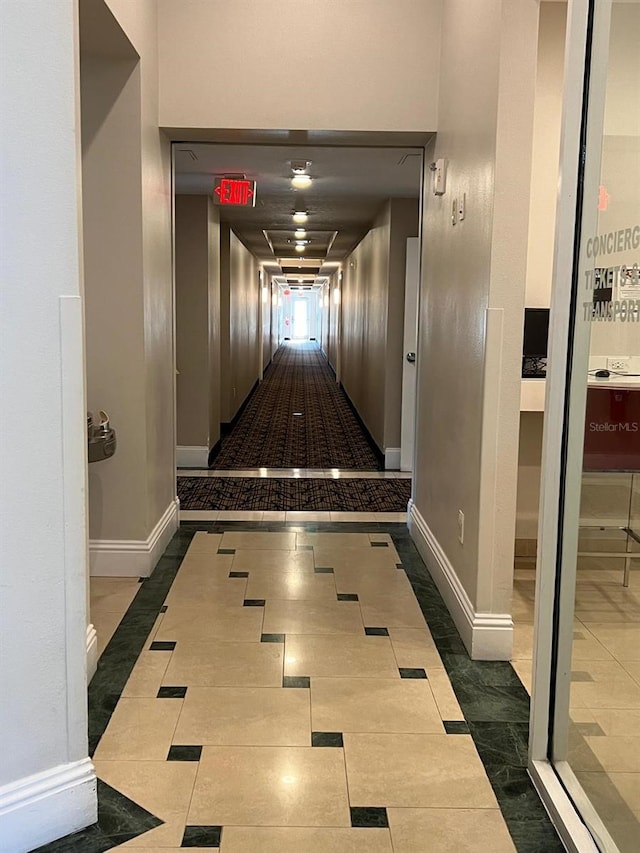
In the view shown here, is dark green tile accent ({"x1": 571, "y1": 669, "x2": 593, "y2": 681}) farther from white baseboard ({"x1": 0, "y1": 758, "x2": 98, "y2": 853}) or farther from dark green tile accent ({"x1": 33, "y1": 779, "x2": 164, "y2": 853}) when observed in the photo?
white baseboard ({"x1": 0, "y1": 758, "x2": 98, "y2": 853})

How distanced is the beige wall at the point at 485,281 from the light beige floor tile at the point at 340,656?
46cm

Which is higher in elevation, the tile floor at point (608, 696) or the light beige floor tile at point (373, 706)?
the tile floor at point (608, 696)

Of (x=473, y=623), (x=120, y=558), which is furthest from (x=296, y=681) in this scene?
(x=120, y=558)

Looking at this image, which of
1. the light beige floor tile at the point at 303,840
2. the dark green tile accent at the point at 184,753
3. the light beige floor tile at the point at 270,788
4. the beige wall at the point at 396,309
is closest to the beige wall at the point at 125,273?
the dark green tile accent at the point at 184,753

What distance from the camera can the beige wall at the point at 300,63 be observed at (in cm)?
439

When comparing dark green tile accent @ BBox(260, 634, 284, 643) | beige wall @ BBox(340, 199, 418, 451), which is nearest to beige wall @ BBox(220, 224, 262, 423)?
beige wall @ BBox(340, 199, 418, 451)

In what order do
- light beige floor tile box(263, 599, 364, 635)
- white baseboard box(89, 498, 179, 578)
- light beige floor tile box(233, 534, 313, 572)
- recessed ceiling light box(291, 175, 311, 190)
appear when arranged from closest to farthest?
1. light beige floor tile box(263, 599, 364, 635)
2. white baseboard box(89, 498, 179, 578)
3. light beige floor tile box(233, 534, 313, 572)
4. recessed ceiling light box(291, 175, 311, 190)

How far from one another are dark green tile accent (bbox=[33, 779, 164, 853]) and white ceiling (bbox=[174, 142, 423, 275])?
3.79 m

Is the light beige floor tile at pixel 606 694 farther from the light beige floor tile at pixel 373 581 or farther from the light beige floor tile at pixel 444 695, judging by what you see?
the light beige floor tile at pixel 373 581

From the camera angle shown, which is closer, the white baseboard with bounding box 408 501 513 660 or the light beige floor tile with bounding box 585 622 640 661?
the light beige floor tile with bounding box 585 622 640 661

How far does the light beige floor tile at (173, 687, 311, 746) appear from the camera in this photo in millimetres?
2689

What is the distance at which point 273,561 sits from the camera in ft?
15.2

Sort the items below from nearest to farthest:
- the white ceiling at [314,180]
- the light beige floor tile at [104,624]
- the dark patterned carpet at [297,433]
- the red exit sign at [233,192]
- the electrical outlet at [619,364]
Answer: the electrical outlet at [619,364] < the light beige floor tile at [104,624] < the white ceiling at [314,180] < the red exit sign at [233,192] < the dark patterned carpet at [297,433]

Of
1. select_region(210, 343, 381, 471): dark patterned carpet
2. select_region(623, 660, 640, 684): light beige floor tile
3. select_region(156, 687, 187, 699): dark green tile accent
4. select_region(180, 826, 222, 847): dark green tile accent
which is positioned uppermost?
select_region(623, 660, 640, 684): light beige floor tile
